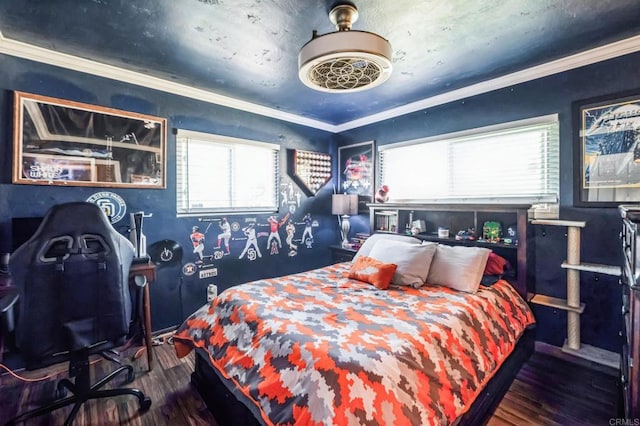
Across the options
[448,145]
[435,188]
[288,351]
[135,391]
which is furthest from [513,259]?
[135,391]

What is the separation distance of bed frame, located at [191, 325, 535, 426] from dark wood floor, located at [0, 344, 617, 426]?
5 cm

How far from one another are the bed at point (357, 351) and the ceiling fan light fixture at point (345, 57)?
4.89 feet

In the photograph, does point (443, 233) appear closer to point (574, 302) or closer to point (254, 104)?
point (574, 302)

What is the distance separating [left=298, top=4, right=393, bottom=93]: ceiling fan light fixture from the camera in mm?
1627

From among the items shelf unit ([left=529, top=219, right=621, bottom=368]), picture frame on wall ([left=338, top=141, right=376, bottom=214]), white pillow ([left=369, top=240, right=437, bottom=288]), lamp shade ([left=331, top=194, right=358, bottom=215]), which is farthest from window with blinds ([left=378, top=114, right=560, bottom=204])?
white pillow ([left=369, top=240, right=437, bottom=288])

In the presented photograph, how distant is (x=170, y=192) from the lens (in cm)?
292

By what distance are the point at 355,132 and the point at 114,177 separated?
293cm

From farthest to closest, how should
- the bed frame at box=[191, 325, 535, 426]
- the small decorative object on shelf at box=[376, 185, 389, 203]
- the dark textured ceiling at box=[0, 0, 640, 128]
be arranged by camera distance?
the small decorative object on shelf at box=[376, 185, 389, 203]
the dark textured ceiling at box=[0, 0, 640, 128]
the bed frame at box=[191, 325, 535, 426]

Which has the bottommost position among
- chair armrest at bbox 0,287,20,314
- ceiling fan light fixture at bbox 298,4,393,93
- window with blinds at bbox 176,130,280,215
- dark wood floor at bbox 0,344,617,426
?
dark wood floor at bbox 0,344,617,426

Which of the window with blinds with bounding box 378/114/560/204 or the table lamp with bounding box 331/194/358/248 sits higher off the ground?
the window with blinds with bounding box 378/114/560/204

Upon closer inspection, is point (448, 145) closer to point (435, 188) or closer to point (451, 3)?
point (435, 188)

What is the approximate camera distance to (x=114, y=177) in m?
2.58

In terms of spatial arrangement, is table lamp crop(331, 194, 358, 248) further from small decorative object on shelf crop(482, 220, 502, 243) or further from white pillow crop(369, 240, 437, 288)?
small decorative object on shelf crop(482, 220, 502, 243)

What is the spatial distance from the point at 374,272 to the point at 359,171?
2.03 metres
